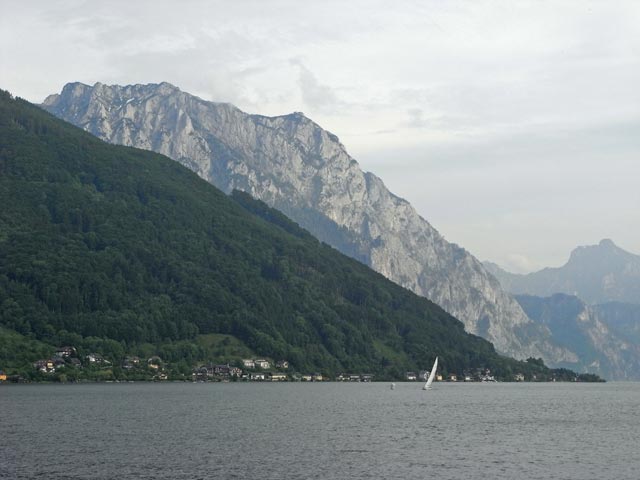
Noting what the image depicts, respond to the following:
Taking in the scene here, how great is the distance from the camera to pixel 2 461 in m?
120

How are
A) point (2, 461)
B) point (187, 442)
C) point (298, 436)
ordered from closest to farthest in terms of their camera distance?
point (2, 461), point (187, 442), point (298, 436)

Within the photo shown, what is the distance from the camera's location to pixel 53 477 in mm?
108750

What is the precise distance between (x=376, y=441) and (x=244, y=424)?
119ft

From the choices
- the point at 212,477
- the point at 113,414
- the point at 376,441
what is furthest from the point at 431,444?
the point at 113,414

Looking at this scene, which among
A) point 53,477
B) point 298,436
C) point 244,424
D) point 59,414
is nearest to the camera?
point 53,477

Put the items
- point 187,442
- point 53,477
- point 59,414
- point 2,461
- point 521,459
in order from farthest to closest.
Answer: point 59,414 → point 187,442 → point 521,459 → point 2,461 → point 53,477

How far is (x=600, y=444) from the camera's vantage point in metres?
153

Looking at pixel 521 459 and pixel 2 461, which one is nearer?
pixel 2 461

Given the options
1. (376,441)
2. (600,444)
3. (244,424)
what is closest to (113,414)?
(244,424)

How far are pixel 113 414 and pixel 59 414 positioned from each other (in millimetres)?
11507

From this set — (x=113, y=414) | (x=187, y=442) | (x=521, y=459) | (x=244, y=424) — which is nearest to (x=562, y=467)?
(x=521, y=459)

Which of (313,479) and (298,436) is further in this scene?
(298,436)

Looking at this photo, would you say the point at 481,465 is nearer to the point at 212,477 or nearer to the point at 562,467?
the point at 562,467

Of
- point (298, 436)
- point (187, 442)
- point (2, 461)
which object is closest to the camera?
point (2, 461)
